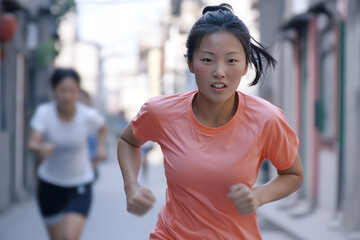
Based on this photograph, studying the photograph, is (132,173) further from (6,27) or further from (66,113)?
(6,27)

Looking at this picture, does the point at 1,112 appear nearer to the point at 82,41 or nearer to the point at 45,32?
the point at 45,32

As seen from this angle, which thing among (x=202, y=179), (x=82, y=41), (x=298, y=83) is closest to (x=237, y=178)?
(x=202, y=179)

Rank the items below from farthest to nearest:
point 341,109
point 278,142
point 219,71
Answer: point 341,109, point 278,142, point 219,71

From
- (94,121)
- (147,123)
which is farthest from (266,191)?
(94,121)

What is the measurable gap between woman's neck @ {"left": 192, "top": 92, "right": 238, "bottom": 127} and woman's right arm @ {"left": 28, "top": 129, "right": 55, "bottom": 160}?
2.62 meters

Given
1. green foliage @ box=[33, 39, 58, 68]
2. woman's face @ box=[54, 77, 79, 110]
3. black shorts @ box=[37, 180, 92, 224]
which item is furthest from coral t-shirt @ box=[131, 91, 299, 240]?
green foliage @ box=[33, 39, 58, 68]

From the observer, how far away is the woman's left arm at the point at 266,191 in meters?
2.70

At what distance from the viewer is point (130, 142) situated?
11.3 feet

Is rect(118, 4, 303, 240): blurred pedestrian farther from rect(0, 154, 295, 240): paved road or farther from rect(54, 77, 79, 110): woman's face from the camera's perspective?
rect(0, 154, 295, 240): paved road

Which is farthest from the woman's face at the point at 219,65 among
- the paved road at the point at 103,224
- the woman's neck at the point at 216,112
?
the paved road at the point at 103,224

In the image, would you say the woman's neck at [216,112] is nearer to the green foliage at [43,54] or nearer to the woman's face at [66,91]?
the woman's face at [66,91]

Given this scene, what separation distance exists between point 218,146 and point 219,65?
0.33 metres

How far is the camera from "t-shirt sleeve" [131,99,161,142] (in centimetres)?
323

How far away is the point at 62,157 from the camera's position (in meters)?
5.93
